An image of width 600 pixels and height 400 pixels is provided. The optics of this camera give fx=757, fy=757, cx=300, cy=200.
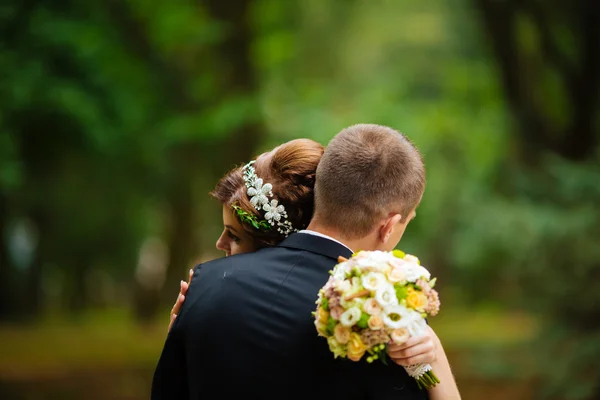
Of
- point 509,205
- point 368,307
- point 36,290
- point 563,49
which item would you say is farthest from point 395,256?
point 36,290

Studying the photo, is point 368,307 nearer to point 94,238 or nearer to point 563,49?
point 563,49

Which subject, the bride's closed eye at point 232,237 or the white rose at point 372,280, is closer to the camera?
the white rose at point 372,280

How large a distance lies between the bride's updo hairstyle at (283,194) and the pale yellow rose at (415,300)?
2.33ft

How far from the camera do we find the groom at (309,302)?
78.8 inches

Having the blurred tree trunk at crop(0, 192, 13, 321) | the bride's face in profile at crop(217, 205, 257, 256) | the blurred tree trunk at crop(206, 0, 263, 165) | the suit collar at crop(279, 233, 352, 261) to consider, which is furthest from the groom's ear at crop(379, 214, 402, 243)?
the blurred tree trunk at crop(0, 192, 13, 321)

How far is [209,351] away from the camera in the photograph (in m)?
2.09

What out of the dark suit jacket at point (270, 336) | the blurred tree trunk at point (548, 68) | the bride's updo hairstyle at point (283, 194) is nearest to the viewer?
the dark suit jacket at point (270, 336)

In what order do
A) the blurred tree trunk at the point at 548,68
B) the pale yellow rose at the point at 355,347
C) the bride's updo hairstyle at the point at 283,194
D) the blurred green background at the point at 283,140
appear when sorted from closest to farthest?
the pale yellow rose at the point at 355,347 → the bride's updo hairstyle at the point at 283,194 → the blurred green background at the point at 283,140 → the blurred tree trunk at the point at 548,68

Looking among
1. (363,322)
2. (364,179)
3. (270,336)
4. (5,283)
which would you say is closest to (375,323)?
(363,322)

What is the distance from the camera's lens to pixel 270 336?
203 cm

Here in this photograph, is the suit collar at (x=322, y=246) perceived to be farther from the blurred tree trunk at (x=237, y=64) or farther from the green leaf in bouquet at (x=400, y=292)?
the blurred tree trunk at (x=237, y=64)

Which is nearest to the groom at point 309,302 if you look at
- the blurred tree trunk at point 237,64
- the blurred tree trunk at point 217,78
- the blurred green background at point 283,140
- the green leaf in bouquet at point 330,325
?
the green leaf in bouquet at point 330,325

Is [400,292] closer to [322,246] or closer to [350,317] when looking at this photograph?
[350,317]

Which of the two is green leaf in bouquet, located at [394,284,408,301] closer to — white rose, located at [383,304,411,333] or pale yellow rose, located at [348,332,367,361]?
white rose, located at [383,304,411,333]
